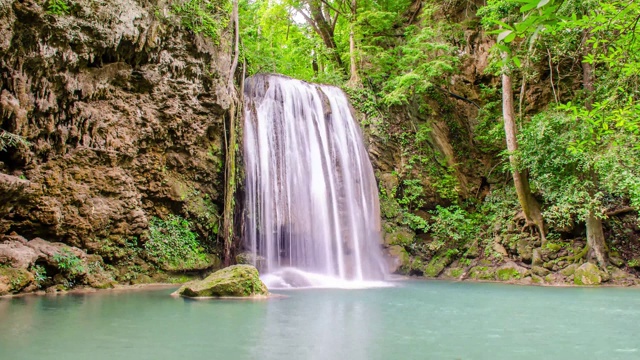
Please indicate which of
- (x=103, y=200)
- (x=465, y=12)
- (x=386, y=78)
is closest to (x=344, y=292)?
(x=103, y=200)

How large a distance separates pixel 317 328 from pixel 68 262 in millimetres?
5572

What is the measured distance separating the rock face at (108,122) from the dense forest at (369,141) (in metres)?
0.03

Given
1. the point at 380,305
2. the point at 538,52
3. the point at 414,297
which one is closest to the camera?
the point at 380,305

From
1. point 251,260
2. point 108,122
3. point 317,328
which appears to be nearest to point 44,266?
point 108,122

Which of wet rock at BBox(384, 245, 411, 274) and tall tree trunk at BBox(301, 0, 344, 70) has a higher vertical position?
tall tree trunk at BBox(301, 0, 344, 70)

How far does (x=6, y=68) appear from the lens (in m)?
7.58

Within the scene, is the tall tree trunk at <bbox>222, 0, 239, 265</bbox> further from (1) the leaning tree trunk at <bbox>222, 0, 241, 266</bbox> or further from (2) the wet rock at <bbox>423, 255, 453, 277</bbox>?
(2) the wet rock at <bbox>423, 255, 453, 277</bbox>

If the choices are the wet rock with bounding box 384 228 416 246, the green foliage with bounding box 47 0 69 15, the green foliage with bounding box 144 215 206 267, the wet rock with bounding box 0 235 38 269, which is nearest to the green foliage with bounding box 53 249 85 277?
the wet rock with bounding box 0 235 38 269

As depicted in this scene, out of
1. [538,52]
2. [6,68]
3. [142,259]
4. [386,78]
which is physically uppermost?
[386,78]

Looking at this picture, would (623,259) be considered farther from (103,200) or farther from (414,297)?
(103,200)

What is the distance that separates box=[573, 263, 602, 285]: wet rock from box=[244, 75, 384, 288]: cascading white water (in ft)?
15.9

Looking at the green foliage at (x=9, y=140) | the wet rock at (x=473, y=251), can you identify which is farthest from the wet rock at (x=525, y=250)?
the green foliage at (x=9, y=140)

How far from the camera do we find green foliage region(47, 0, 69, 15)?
310 inches

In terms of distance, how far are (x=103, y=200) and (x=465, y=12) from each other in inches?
550
